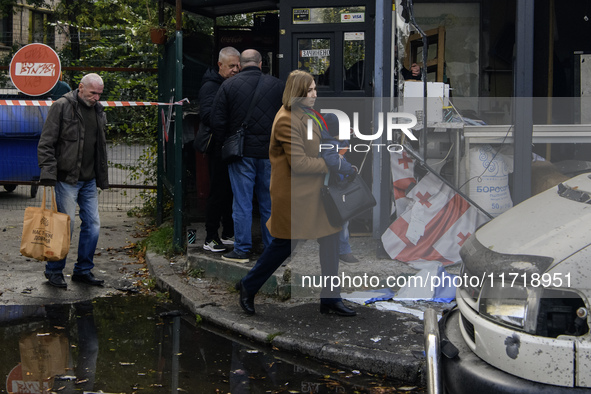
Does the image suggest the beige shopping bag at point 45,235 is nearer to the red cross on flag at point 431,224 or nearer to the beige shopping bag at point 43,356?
the beige shopping bag at point 43,356

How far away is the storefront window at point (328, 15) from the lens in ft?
24.8

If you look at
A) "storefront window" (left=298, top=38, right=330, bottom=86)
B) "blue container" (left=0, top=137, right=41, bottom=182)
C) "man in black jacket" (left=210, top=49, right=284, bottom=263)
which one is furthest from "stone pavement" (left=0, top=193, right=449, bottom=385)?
"blue container" (left=0, top=137, right=41, bottom=182)

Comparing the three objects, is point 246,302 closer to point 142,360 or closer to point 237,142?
point 142,360

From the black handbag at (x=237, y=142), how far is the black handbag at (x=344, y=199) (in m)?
1.37

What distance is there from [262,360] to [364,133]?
3183 mm

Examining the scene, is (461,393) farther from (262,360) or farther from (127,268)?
(127,268)

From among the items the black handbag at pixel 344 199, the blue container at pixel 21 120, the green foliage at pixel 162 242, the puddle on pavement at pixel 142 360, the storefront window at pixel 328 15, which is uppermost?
the storefront window at pixel 328 15

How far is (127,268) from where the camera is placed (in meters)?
7.93

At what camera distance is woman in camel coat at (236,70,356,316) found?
554cm

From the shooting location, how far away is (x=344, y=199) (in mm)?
5547

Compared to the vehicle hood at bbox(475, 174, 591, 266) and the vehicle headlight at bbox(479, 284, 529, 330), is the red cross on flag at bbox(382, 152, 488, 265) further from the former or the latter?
the vehicle headlight at bbox(479, 284, 529, 330)

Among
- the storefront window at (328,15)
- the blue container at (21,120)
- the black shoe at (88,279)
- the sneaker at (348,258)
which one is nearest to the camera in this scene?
the sneaker at (348,258)

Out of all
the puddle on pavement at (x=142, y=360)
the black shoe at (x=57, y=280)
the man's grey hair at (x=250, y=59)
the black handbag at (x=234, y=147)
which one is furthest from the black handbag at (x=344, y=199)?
the black shoe at (x=57, y=280)

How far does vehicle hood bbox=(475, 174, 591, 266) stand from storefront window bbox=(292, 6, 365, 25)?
4.10 m
